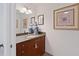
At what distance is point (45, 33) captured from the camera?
3545 mm

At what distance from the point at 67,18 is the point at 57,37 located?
62 centimetres

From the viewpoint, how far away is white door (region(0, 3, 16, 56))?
4.19ft

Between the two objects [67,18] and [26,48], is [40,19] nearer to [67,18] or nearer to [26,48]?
[67,18]

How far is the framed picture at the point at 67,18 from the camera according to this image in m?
2.42

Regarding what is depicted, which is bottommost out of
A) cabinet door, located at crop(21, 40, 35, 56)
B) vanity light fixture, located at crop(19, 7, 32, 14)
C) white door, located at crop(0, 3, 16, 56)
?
cabinet door, located at crop(21, 40, 35, 56)

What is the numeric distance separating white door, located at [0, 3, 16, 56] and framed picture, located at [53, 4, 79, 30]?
154 centimetres

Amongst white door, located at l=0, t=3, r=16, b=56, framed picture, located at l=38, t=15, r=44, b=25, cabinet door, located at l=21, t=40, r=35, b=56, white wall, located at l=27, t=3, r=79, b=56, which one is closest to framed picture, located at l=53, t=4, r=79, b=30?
white wall, located at l=27, t=3, r=79, b=56

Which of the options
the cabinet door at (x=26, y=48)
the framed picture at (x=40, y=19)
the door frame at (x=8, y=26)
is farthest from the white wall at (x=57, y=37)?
the door frame at (x=8, y=26)

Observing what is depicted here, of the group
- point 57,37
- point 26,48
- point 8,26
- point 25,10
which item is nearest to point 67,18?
point 57,37

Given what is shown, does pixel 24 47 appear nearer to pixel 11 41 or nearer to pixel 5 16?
pixel 11 41

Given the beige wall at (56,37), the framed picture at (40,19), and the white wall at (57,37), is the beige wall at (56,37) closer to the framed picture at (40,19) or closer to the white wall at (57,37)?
the white wall at (57,37)

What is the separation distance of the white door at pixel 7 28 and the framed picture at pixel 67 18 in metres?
1.54

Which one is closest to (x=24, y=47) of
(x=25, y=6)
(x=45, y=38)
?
(x=45, y=38)

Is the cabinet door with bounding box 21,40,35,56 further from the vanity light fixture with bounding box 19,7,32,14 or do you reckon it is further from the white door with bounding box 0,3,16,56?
the vanity light fixture with bounding box 19,7,32,14
